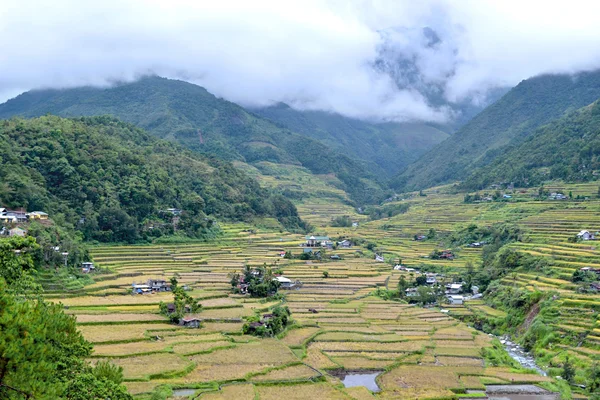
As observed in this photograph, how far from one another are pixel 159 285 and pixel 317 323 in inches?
478

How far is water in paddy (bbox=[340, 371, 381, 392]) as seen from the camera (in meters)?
24.8

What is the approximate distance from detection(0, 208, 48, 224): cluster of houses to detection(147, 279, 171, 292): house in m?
10.0

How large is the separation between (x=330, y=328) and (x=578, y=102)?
119550mm

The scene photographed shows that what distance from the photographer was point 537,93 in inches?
5787

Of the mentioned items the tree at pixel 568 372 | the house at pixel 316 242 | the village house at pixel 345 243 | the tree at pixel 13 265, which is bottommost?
the tree at pixel 568 372

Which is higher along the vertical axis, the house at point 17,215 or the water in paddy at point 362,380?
the house at point 17,215

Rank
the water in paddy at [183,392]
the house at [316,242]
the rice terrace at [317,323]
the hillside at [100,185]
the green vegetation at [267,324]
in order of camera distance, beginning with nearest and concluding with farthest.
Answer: the water in paddy at [183,392] < the rice terrace at [317,323] < the green vegetation at [267,324] < the hillside at [100,185] < the house at [316,242]

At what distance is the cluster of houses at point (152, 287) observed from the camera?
125 feet

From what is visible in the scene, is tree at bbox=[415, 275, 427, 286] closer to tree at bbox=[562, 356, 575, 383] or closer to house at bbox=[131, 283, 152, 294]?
tree at bbox=[562, 356, 575, 383]

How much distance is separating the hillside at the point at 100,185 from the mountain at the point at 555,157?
4317 centimetres

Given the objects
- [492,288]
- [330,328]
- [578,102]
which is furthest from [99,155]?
→ [578,102]

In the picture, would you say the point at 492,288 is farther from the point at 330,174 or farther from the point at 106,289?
the point at 330,174

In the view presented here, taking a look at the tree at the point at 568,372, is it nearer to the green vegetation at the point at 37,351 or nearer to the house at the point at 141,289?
the green vegetation at the point at 37,351

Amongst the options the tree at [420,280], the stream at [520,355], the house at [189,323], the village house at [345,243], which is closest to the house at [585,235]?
the tree at [420,280]
